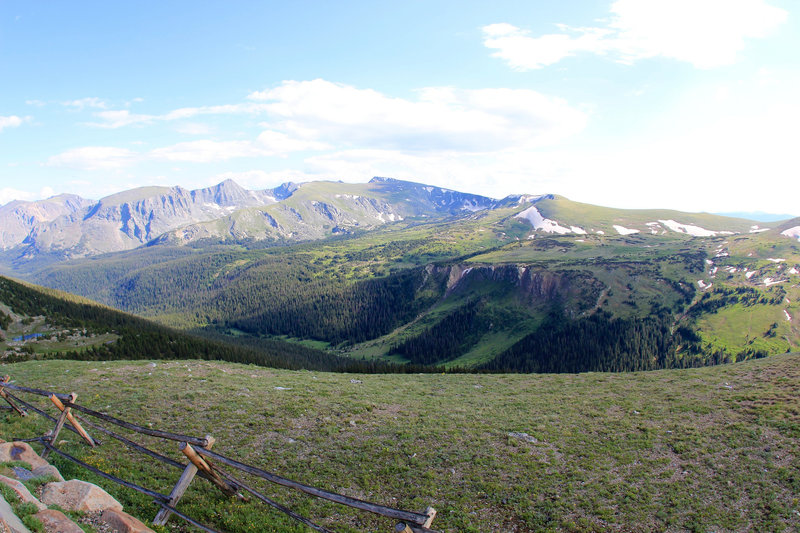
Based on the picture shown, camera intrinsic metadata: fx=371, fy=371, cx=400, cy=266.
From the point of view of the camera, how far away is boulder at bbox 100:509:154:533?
10750mm

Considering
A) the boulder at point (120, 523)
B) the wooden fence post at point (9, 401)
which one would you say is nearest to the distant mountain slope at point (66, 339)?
the wooden fence post at point (9, 401)

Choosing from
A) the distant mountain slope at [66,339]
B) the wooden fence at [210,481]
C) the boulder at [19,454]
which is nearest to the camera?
the wooden fence at [210,481]

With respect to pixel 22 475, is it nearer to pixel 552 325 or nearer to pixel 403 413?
pixel 403 413

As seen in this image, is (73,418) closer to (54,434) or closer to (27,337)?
(54,434)

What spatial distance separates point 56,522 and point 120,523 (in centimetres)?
154

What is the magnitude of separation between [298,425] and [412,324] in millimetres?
176572

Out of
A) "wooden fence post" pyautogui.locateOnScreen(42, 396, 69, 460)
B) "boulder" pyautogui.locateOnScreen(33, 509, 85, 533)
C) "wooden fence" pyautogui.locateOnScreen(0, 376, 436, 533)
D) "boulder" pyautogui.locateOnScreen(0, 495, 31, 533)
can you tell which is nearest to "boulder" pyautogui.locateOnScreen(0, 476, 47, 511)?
"boulder" pyautogui.locateOnScreen(33, 509, 85, 533)

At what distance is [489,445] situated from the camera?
2280 centimetres

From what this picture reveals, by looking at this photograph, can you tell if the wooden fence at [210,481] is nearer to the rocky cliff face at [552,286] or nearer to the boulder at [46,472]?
the boulder at [46,472]

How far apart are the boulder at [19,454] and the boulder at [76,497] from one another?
3.29 meters

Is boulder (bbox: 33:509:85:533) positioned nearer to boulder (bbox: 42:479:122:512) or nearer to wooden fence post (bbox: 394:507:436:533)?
boulder (bbox: 42:479:122:512)

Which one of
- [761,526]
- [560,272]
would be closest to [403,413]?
[761,526]

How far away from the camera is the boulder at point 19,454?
555 inches

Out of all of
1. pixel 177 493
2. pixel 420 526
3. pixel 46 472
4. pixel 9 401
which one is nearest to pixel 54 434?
pixel 46 472
